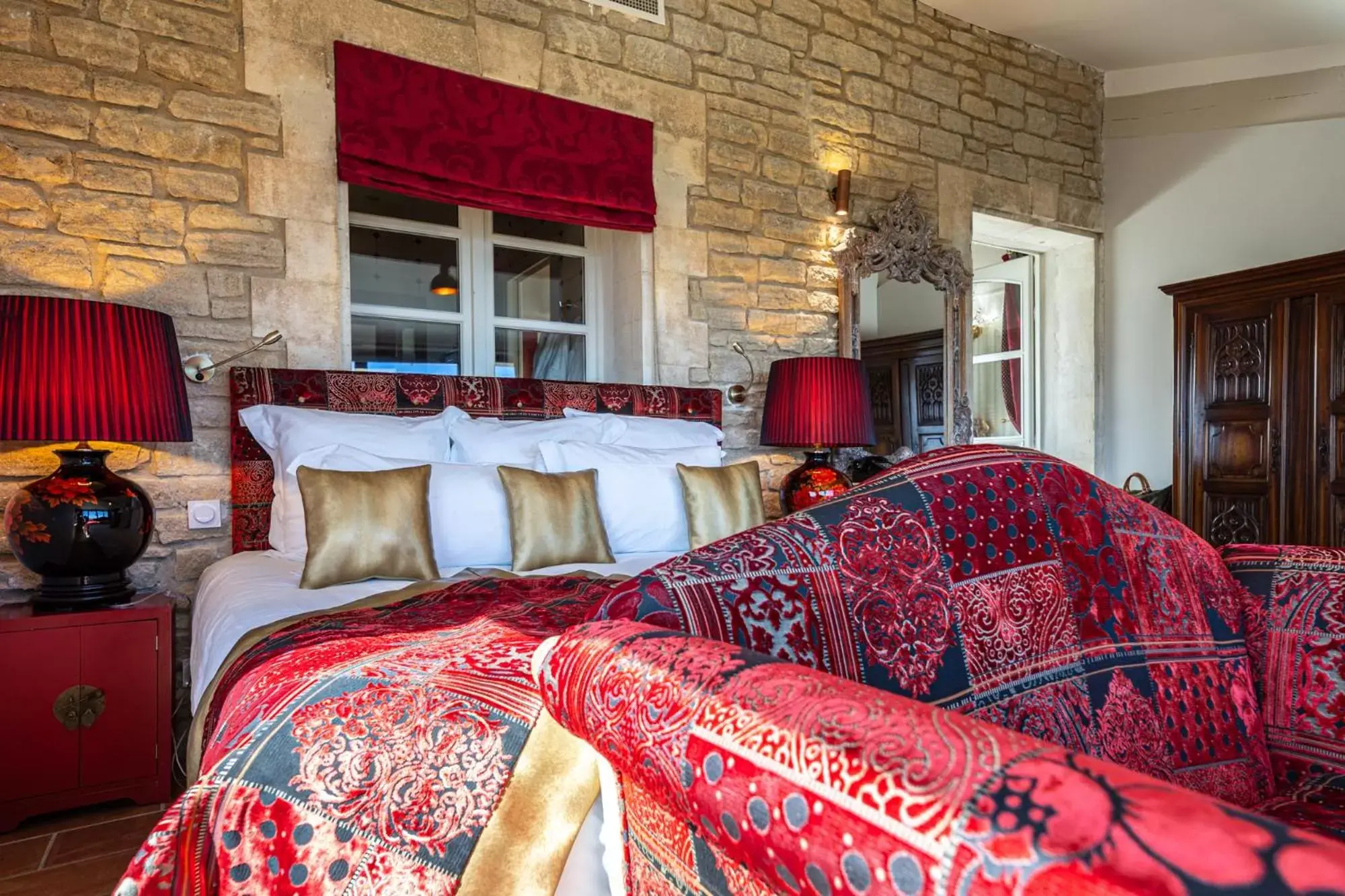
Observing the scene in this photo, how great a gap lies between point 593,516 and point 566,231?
1.83m

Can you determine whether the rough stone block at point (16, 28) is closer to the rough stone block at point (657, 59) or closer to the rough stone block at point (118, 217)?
the rough stone block at point (118, 217)

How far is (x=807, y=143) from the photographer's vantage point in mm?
3959

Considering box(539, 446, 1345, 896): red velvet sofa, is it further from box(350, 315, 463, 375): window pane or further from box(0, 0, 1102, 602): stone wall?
box(350, 315, 463, 375): window pane

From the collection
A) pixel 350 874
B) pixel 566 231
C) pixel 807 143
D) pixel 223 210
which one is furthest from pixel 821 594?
pixel 807 143

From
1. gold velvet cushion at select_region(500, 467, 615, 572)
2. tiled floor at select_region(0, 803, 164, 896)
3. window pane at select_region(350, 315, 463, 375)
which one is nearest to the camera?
tiled floor at select_region(0, 803, 164, 896)

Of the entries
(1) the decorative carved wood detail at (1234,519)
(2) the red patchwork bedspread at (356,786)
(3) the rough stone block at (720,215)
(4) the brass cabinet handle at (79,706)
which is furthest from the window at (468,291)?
(1) the decorative carved wood detail at (1234,519)

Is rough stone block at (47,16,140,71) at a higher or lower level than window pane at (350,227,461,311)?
higher

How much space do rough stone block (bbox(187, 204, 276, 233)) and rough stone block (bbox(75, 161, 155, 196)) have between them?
0.47 ft

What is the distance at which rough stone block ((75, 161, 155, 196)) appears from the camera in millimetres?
2424

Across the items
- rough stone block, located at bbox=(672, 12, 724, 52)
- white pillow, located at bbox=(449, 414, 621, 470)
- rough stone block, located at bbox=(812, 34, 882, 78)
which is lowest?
white pillow, located at bbox=(449, 414, 621, 470)

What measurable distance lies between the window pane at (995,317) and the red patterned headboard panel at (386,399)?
2.30m

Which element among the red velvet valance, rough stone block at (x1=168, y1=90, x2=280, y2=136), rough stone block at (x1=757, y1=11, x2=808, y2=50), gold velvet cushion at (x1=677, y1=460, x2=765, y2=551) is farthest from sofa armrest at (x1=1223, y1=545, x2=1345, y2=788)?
rough stone block at (x1=757, y1=11, x2=808, y2=50)

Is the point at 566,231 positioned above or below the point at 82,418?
above

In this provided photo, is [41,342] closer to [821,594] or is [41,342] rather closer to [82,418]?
[82,418]
